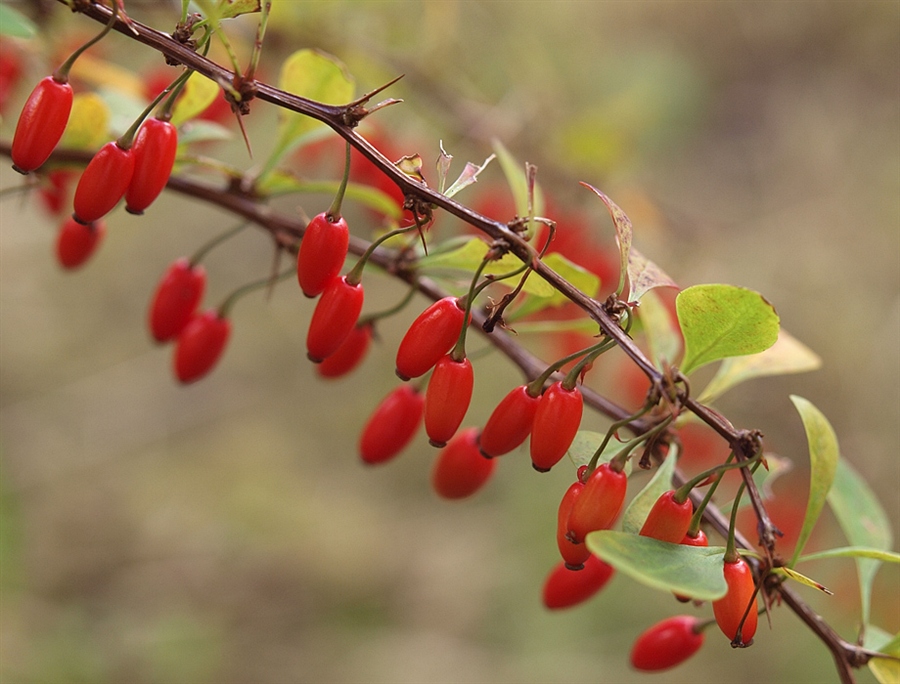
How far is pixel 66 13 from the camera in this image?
1.04 m

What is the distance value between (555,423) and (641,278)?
→ 104mm

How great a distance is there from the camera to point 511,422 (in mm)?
473

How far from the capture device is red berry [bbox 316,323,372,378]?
650 mm

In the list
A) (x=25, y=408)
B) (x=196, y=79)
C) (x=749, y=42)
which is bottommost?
(x=196, y=79)

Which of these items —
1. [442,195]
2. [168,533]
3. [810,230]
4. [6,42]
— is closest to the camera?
[442,195]

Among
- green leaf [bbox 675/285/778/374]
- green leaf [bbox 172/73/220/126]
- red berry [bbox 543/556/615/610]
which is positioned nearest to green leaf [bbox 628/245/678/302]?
green leaf [bbox 675/285/778/374]

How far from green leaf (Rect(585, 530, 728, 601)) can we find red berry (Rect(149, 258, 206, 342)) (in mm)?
454

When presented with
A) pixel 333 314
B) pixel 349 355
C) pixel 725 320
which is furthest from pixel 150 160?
pixel 725 320

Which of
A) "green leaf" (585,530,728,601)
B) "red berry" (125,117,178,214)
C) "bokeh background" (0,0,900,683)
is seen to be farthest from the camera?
"bokeh background" (0,0,900,683)

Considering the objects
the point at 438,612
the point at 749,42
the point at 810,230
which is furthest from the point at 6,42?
the point at 749,42

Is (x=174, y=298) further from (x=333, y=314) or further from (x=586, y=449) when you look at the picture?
(x=586, y=449)

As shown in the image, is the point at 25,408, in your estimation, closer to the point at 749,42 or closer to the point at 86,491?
the point at 86,491

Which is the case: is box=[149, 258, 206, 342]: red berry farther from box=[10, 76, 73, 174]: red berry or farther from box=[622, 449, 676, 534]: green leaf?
box=[622, 449, 676, 534]: green leaf

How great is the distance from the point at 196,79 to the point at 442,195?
271 mm
